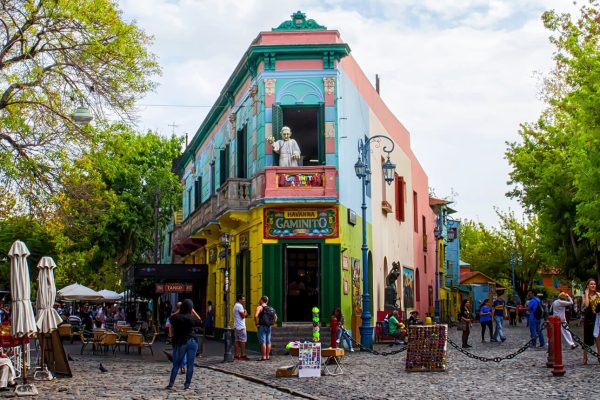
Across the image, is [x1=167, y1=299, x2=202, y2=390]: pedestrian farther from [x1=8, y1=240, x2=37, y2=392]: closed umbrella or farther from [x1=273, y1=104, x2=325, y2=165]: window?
[x1=273, y1=104, x2=325, y2=165]: window

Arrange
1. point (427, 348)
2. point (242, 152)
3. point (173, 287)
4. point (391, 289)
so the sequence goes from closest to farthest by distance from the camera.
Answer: point (427, 348) → point (242, 152) → point (391, 289) → point (173, 287)

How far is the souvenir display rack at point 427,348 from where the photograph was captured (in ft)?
56.1

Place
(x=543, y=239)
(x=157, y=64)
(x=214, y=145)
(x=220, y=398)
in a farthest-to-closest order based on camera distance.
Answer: (x=543, y=239), (x=214, y=145), (x=157, y=64), (x=220, y=398)

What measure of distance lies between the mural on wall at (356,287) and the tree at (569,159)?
851 centimetres

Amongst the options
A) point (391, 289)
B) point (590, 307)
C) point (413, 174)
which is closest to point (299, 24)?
point (391, 289)

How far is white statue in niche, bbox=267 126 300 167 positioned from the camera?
81.8 ft

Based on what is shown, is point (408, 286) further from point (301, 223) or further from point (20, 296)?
point (20, 296)

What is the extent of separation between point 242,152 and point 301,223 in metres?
5.25

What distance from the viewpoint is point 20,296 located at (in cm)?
1471

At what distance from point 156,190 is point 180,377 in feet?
89.9

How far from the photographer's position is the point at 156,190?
43.4 metres

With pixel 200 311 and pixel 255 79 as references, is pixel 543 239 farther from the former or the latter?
pixel 255 79

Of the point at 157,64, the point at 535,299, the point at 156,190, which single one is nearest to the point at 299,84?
the point at 157,64

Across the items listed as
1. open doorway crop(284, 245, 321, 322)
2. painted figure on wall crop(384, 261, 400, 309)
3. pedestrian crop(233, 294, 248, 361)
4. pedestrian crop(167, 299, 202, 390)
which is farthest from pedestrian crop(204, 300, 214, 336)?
pedestrian crop(167, 299, 202, 390)
